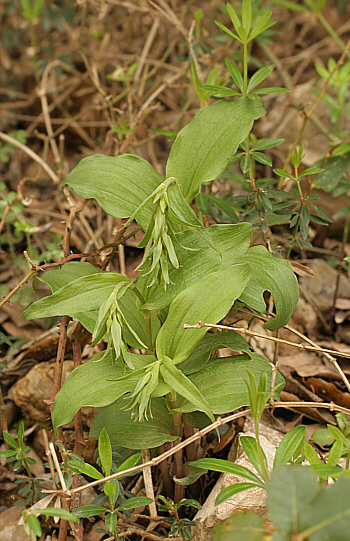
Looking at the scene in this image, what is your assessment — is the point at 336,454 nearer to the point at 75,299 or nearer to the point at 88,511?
the point at 88,511

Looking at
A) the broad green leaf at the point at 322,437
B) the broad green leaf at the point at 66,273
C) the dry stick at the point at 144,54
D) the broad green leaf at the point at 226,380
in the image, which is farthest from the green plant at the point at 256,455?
the dry stick at the point at 144,54

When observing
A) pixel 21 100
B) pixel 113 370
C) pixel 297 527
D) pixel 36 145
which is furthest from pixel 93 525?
pixel 21 100

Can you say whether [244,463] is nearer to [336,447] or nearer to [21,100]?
[336,447]

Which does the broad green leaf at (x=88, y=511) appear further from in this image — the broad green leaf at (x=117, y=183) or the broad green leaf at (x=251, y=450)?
the broad green leaf at (x=117, y=183)

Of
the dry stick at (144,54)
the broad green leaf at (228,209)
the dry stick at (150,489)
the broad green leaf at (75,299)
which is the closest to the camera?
the broad green leaf at (75,299)

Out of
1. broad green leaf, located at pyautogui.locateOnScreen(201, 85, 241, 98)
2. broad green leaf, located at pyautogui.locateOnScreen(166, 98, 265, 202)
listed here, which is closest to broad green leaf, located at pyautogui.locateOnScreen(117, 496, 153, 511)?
broad green leaf, located at pyautogui.locateOnScreen(166, 98, 265, 202)

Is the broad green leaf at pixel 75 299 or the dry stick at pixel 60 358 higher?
the broad green leaf at pixel 75 299
